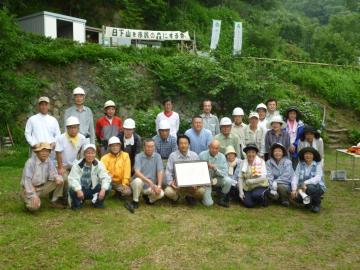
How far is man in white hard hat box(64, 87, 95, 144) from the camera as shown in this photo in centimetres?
739

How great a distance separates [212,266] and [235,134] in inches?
141

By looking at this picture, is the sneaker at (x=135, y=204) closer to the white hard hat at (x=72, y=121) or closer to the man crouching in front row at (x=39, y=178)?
the man crouching in front row at (x=39, y=178)

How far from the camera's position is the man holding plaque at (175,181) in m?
6.94

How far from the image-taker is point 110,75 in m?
12.6

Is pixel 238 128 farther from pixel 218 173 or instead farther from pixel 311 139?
pixel 311 139

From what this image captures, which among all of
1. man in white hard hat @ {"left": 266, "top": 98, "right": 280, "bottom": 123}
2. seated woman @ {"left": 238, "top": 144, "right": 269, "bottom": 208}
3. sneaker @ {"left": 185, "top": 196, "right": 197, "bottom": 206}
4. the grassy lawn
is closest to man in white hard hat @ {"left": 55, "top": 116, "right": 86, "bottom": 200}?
the grassy lawn

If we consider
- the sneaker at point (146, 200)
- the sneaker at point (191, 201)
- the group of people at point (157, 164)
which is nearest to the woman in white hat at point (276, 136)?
the group of people at point (157, 164)

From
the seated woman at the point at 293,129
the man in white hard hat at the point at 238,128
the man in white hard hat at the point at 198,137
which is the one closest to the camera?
the man in white hard hat at the point at 198,137

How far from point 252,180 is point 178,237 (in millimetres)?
2034

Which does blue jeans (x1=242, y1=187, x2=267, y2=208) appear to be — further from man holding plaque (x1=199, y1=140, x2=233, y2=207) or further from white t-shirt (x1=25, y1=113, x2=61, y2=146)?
white t-shirt (x1=25, y1=113, x2=61, y2=146)

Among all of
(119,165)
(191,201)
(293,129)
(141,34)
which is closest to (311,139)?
(293,129)

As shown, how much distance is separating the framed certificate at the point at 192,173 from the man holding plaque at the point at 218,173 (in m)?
0.22

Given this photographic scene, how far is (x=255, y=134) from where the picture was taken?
7914 millimetres

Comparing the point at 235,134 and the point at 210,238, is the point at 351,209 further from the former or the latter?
the point at 210,238
